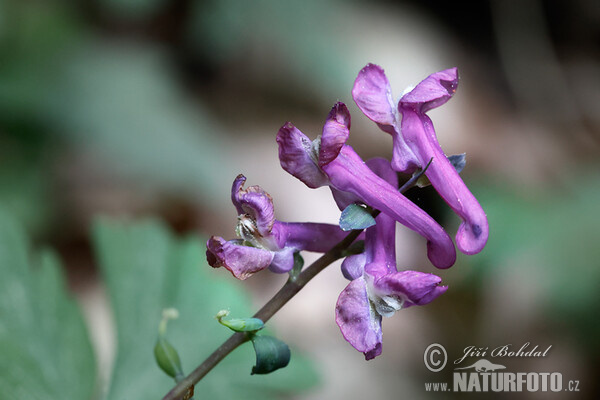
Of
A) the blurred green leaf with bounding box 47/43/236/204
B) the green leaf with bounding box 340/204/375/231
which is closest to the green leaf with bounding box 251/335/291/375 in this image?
the green leaf with bounding box 340/204/375/231

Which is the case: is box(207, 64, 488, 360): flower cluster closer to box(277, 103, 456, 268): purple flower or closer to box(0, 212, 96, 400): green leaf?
box(277, 103, 456, 268): purple flower

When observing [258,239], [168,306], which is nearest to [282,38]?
[168,306]

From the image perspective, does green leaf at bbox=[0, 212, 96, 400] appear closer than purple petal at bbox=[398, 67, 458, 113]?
No

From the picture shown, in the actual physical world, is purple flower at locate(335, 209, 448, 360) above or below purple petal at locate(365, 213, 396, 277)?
below

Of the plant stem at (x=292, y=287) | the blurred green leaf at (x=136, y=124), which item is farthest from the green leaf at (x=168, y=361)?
the blurred green leaf at (x=136, y=124)

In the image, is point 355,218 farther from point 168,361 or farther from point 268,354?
point 168,361

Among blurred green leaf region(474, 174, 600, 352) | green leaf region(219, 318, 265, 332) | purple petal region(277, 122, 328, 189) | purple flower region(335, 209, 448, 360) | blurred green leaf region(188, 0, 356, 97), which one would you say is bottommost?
blurred green leaf region(474, 174, 600, 352)
